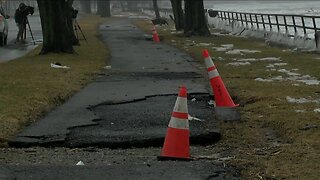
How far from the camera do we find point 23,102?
29.8 feet

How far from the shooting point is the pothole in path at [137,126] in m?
6.93

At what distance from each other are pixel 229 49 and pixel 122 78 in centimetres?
880

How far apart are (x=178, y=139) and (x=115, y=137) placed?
125 centimetres

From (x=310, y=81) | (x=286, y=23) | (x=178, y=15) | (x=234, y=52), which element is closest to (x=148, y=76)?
(x=310, y=81)

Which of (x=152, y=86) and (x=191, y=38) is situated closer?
(x=152, y=86)

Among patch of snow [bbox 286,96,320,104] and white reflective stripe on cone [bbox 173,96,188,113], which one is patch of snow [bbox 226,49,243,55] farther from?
white reflective stripe on cone [bbox 173,96,188,113]

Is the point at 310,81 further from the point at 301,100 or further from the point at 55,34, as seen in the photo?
the point at 55,34

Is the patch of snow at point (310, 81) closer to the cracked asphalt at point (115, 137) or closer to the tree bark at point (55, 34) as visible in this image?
the cracked asphalt at point (115, 137)

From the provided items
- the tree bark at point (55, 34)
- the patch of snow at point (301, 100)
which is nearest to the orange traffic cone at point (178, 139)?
the patch of snow at point (301, 100)

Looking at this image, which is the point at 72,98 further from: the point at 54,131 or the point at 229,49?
the point at 229,49

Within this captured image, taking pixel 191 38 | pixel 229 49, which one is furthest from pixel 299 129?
pixel 191 38

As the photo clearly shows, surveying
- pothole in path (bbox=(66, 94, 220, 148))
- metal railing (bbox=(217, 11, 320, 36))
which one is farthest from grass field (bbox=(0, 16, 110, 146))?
metal railing (bbox=(217, 11, 320, 36))

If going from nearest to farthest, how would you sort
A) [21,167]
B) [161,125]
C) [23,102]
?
[21,167], [161,125], [23,102]

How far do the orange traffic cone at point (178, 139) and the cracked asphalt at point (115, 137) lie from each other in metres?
0.18
